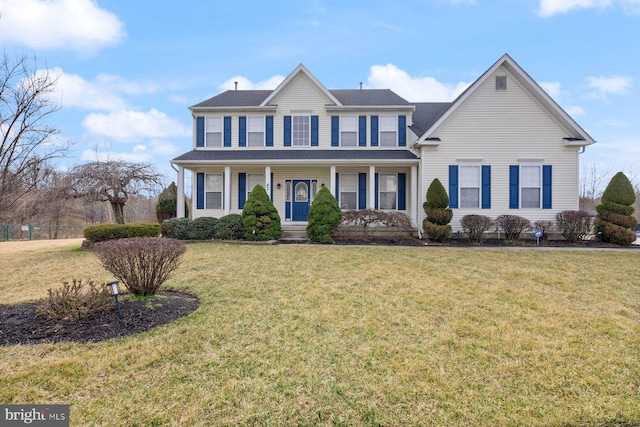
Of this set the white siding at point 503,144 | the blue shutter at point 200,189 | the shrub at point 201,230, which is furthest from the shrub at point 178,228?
the white siding at point 503,144

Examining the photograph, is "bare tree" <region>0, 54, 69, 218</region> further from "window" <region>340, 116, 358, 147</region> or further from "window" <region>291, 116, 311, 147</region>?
"window" <region>340, 116, 358, 147</region>

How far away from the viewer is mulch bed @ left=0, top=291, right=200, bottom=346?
148 inches

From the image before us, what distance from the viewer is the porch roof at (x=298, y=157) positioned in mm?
13773

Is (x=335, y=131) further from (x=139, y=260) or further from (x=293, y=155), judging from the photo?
(x=139, y=260)

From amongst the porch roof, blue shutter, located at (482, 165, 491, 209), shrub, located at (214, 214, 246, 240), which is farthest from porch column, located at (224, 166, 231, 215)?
blue shutter, located at (482, 165, 491, 209)

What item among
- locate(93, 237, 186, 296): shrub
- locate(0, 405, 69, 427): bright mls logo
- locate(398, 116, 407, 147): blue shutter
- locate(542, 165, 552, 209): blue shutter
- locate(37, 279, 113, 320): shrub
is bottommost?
locate(0, 405, 69, 427): bright mls logo

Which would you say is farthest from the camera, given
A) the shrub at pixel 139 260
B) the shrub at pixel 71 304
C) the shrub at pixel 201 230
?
the shrub at pixel 201 230

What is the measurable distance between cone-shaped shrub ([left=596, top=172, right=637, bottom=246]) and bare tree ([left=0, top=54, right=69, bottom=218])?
18171 mm

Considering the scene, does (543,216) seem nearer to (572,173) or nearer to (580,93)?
(572,173)

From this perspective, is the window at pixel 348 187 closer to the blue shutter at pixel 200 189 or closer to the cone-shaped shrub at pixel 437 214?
the cone-shaped shrub at pixel 437 214

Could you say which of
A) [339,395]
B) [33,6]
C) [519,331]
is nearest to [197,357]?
[339,395]

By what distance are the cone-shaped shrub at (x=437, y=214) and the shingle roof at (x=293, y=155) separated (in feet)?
6.79

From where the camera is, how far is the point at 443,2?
459 inches

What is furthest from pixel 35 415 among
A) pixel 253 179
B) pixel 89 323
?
pixel 253 179
